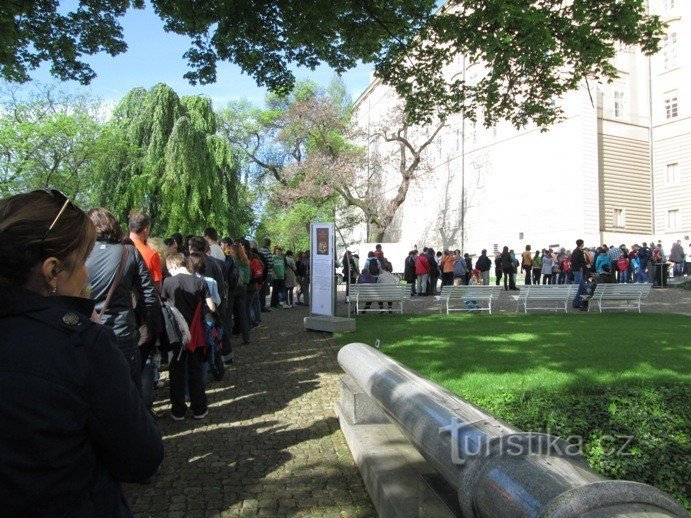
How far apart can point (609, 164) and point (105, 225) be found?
37.1 m

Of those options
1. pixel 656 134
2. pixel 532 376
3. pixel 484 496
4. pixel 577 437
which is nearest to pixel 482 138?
pixel 656 134

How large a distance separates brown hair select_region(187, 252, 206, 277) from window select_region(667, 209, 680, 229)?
122 ft

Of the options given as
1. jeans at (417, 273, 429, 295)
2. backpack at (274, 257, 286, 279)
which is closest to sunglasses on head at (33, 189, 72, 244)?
backpack at (274, 257, 286, 279)

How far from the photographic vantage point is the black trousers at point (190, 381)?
5738 millimetres

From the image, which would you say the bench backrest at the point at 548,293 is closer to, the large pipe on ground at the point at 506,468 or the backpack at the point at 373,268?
the backpack at the point at 373,268

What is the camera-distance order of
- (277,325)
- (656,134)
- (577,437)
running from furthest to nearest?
(656,134) → (277,325) → (577,437)

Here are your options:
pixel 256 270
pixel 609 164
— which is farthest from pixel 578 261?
pixel 609 164

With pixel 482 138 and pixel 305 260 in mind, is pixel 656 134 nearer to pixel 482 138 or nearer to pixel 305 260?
pixel 482 138

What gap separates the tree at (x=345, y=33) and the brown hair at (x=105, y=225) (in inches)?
272

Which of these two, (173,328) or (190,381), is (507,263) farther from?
(173,328)

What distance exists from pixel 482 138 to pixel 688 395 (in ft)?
128

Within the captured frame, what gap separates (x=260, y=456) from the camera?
4793mm

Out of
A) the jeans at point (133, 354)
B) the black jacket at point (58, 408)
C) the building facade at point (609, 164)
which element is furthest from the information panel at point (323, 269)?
the building facade at point (609, 164)

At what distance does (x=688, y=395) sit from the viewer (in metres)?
5.39
